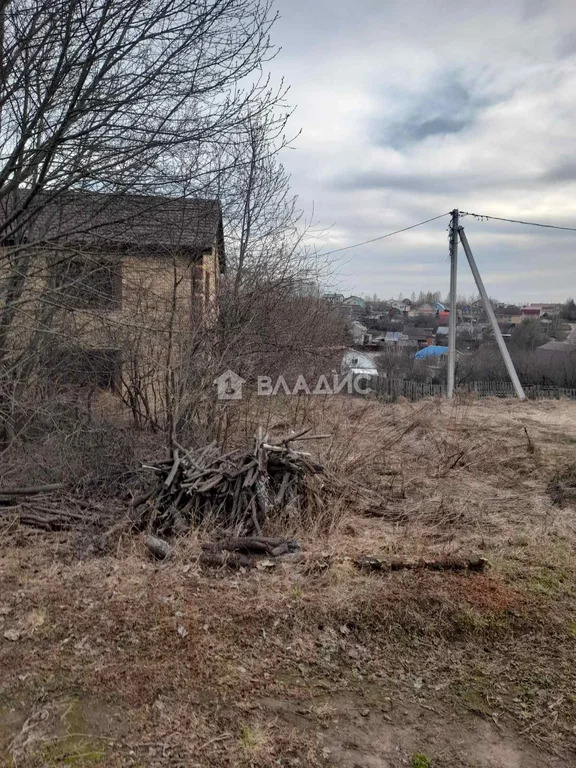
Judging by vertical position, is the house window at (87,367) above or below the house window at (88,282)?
below

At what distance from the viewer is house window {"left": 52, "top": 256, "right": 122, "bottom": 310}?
5.32 m

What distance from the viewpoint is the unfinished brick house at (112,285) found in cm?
530

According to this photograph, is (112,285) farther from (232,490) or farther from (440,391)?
(440,391)

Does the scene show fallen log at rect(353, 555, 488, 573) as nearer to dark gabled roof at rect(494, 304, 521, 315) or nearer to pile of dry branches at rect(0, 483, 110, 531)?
pile of dry branches at rect(0, 483, 110, 531)

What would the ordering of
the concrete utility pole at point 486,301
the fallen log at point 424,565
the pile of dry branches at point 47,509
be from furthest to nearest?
1. the concrete utility pole at point 486,301
2. the pile of dry branches at point 47,509
3. the fallen log at point 424,565

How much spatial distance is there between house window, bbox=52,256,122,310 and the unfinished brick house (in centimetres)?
1

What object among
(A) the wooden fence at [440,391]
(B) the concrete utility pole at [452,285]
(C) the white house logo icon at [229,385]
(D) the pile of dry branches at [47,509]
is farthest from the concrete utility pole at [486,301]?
(D) the pile of dry branches at [47,509]

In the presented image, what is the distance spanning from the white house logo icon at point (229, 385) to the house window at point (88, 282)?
5.42 ft

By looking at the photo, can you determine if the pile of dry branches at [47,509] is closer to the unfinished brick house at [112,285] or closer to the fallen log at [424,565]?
the unfinished brick house at [112,285]

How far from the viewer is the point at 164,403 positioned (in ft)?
22.6

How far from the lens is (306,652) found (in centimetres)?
276

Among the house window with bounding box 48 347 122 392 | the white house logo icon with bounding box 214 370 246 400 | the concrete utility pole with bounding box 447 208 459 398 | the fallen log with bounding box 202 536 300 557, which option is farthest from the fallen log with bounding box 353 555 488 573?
the concrete utility pole with bounding box 447 208 459 398

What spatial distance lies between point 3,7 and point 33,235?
2903 millimetres

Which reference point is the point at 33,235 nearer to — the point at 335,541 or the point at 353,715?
the point at 335,541
